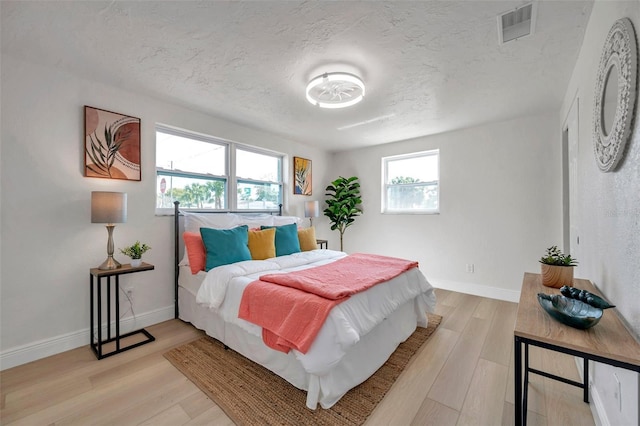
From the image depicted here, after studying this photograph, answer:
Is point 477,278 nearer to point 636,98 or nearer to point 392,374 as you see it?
point 392,374

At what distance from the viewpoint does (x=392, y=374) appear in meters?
1.96

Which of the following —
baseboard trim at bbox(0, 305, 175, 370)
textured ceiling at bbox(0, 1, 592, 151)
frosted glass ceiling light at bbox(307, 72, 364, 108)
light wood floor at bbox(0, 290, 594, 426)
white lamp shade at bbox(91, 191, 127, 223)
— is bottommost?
light wood floor at bbox(0, 290, 594, 426)

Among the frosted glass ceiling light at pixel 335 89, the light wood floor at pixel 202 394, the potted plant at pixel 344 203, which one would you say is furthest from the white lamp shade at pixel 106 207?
the potted plant at pixel 344 203

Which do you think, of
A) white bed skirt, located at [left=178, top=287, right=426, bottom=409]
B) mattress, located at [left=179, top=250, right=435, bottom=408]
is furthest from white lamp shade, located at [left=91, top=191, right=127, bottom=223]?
white bed skirt, located at [left=178, top=287, right=426, bottom=409]

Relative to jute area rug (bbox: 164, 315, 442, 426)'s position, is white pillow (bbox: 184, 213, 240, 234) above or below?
above

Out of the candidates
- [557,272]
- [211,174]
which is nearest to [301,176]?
[211,174]

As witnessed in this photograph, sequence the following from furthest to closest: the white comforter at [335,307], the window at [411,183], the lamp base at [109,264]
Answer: the window at [411,183] < the lamp base at [109,264] < the white comforter at [335,307]

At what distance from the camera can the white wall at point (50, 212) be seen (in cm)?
206

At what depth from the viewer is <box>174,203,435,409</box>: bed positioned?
1585 mm

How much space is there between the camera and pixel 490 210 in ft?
12.2

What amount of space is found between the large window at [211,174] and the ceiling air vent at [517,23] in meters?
3.14

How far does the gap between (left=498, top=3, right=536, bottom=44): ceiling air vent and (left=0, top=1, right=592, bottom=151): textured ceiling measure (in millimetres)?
48

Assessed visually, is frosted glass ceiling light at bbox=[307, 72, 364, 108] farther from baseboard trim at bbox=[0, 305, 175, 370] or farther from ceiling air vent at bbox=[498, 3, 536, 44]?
baseboard trim at bbox=[0, 305, 175, 370]

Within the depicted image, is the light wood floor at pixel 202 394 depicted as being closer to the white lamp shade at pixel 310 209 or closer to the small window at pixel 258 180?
the small window at pixel 258 180
